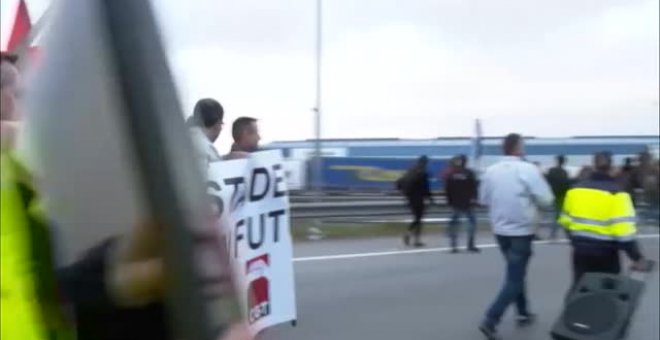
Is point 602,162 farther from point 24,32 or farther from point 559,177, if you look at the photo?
point 559,177

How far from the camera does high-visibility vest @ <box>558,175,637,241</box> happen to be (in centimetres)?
809

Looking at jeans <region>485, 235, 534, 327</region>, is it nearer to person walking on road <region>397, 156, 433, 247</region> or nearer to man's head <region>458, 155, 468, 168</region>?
man's head <region>458, 155, 468, 168</region>

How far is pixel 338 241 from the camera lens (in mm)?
20141

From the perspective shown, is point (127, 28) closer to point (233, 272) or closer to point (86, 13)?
point (86, 13)

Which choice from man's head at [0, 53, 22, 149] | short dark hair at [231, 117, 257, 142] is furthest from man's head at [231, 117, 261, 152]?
man's head at [0, 53, 22, 149]

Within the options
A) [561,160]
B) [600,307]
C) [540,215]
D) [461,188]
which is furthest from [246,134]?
[561,160]

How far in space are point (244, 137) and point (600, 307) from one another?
286cm

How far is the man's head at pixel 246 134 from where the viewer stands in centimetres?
580

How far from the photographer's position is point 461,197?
727 inches

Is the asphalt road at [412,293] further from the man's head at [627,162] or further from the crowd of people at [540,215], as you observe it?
the man's head at [627,162]

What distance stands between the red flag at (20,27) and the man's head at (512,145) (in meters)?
7.58

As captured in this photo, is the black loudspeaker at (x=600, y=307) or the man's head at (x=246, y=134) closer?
the man's head at (x=246, y=134)

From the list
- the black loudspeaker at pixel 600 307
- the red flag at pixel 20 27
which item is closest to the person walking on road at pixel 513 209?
the black loudspeaker at pixel 600 307

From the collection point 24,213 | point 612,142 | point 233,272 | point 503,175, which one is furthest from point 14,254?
point 612,142
